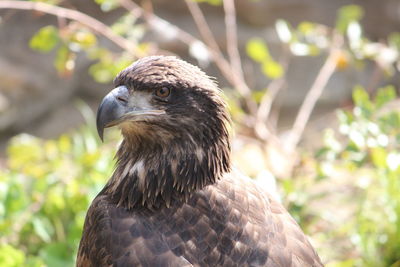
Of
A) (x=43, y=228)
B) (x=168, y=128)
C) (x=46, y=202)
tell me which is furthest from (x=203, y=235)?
(x=46, y=202)

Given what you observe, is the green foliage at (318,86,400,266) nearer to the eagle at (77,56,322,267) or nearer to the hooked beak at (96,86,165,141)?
the eagle at (77,56,322,267)

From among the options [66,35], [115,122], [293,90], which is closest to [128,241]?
[115,122]

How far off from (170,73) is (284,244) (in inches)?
32.8

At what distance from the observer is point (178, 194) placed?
117 inches

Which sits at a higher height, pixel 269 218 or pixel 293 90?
pixel 293 90

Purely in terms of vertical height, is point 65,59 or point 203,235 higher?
point 65,59

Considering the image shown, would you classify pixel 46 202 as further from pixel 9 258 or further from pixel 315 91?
pixel 315 91

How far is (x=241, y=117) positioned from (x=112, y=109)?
7.99 ft

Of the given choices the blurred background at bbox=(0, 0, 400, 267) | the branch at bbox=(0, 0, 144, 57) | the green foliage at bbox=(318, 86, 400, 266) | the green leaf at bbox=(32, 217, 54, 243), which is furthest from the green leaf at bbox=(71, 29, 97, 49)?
the green foliage at bbox=(318, 86, 400, 266)

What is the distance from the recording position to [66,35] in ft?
13.8

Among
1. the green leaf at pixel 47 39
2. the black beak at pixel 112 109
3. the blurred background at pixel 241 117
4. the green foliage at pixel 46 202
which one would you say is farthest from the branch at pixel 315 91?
the black beak at pixel 112 109

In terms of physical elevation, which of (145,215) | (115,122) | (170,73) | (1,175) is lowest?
(1,175)

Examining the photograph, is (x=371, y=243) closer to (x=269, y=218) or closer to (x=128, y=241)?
(x=269, y=218)

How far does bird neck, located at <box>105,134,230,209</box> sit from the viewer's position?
2967mm
